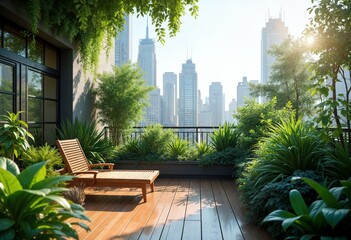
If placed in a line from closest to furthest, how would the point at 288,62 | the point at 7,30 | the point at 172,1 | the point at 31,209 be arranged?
the point at 31,209, the point at 172,1, the point at 7,30, the point at 288,62

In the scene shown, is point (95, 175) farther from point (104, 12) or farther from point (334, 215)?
point (334, 215)

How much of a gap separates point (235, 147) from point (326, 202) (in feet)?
13.8

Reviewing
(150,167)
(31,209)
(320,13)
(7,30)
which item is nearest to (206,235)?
(31,209)

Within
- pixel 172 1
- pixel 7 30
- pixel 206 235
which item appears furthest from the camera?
pixel 7 30

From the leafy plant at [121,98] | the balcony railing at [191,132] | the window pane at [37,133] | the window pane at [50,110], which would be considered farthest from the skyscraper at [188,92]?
the window pane at [37,133]

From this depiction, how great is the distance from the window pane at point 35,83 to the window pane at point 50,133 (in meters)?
0.67

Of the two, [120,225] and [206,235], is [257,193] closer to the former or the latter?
[206,235]

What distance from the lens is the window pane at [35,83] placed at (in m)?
5.20

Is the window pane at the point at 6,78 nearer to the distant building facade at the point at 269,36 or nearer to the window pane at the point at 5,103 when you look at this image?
the window pane at the point at 5,103

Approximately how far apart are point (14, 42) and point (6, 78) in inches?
24.4

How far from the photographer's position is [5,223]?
1731 millimetres

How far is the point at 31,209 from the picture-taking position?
1.89 meters

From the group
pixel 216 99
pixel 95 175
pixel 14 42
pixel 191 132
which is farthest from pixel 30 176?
pixel 216 99

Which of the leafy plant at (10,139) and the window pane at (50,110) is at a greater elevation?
the window pane at (50,110)
